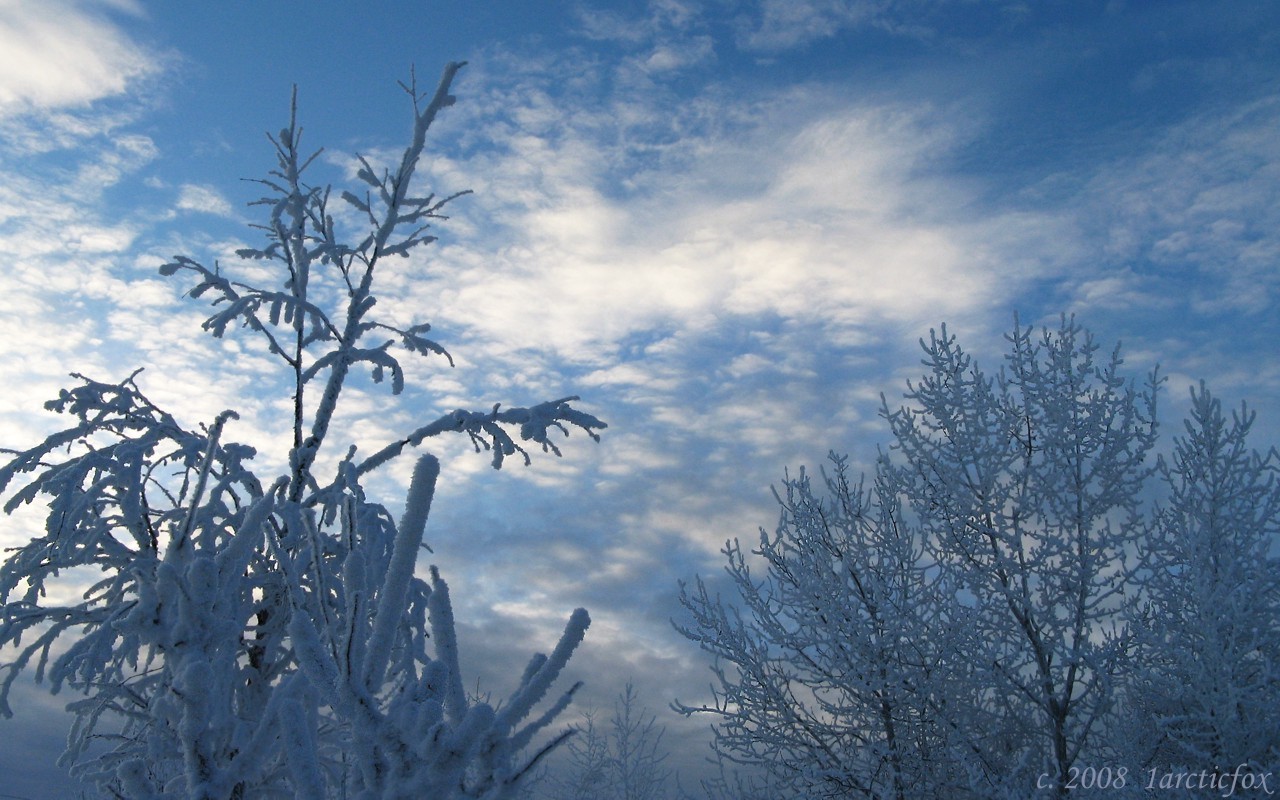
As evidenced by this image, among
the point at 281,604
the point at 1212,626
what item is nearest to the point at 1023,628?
the point at 1212,626

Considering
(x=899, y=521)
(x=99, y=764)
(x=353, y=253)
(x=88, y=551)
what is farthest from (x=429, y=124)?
(x=899, y=521)

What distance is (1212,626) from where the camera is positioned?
8.03m

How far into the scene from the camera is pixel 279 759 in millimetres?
2949

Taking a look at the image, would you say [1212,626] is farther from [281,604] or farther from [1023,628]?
[281,604]

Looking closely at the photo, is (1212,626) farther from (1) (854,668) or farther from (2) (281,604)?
(2) (281,604)

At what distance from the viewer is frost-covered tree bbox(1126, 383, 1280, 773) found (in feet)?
26.0

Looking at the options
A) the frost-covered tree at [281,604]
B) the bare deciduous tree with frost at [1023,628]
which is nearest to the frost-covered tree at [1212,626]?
the bare deciduous tree with frost at [1023,628]

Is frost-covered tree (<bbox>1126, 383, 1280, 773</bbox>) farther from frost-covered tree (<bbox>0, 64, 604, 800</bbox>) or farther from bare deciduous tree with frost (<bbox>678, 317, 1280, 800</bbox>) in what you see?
frost-covered tree (<bbox>0, 64, 604, 800</bbox>)

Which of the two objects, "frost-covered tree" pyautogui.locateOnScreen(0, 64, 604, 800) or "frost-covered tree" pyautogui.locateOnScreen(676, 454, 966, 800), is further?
"frost-covered tree" pyautogui.locateOnScreen(676, 454, 966, 800)

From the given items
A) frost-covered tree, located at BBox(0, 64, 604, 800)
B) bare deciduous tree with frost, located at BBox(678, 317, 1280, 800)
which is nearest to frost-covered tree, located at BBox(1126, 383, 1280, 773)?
bare deciduous tree with frost, located at BBox(678, 317, 1280, 800)

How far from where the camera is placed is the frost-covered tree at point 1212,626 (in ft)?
26.0

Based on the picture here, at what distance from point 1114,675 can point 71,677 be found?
9.79m

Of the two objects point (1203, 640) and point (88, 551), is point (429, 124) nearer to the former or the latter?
point (88, 551)

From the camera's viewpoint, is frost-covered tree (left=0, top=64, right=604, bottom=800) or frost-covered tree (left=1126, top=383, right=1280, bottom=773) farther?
frost-covered tree (left=1126, top=383, right=1280, bottom=773)
